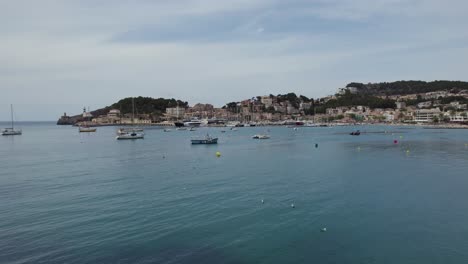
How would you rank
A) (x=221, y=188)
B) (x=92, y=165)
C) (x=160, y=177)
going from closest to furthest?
(x=221, y=188), (x=160, y=177), (x=92, y=165)

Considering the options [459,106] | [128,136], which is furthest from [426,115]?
[128,136]

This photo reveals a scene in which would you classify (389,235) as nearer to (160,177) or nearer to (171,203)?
(171,203)

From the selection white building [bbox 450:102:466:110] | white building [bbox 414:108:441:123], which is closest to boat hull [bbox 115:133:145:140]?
white building [bbox 414:108:441:123]

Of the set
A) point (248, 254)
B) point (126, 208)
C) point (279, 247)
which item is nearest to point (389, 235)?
point (279, 247)

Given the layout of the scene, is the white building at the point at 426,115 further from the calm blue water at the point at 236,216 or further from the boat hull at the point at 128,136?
the calm blue water at the point at 236,216

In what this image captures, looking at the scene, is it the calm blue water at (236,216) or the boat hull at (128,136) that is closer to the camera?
the calm blue water at (236,216)

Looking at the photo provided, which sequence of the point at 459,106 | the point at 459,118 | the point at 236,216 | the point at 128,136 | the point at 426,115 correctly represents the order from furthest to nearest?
the point at 459,106, the point at 426,115, the point at 459,118, the point at 128,136, the point at 236,216

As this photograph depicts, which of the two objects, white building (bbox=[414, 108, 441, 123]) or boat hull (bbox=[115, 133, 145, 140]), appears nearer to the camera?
boat hull (bbox=[115, 133, 145, 140])

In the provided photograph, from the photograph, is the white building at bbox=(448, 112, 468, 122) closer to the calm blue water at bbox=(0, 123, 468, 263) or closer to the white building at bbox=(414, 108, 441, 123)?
the white building at bbox=(414, 108, 441, 123)

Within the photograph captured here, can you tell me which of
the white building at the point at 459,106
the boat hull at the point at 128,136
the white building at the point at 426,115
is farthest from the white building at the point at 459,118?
the boat hull at the point at 128,136

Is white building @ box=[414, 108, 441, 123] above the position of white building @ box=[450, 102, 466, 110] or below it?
below

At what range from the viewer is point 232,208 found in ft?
64.2

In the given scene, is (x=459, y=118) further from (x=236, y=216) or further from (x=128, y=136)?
(x=236, y=216)

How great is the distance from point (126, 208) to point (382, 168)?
81.4ft
